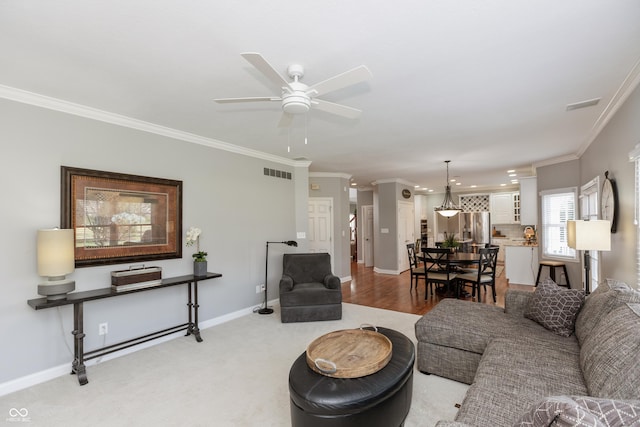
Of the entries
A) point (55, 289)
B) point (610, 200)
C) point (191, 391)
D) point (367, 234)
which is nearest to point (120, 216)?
point (55, 289)

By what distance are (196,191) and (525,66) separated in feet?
12.4

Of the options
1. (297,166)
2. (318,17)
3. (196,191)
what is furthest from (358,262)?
(318,17)

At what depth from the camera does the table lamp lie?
2580 mm

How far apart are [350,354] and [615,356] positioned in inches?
56.2

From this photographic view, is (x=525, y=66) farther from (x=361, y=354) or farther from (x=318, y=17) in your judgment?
(x=361, y=354)

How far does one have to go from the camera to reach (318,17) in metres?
1.70

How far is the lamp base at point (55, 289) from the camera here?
8.63ft

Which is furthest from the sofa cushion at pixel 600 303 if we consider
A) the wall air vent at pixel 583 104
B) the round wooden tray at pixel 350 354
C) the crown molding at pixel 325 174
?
the crown molding at pixel 325 174

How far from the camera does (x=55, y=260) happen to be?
2.61m

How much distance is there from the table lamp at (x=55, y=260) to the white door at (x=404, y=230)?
6.79 metres

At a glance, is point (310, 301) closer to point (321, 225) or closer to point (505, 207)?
point (321, 225)

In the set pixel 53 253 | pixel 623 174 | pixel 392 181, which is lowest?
pixel 53 253

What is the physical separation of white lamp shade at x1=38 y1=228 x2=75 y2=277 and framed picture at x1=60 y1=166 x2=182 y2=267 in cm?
32

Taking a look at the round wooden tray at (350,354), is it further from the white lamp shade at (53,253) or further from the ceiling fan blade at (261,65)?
the white lamp shade at (53,253)
